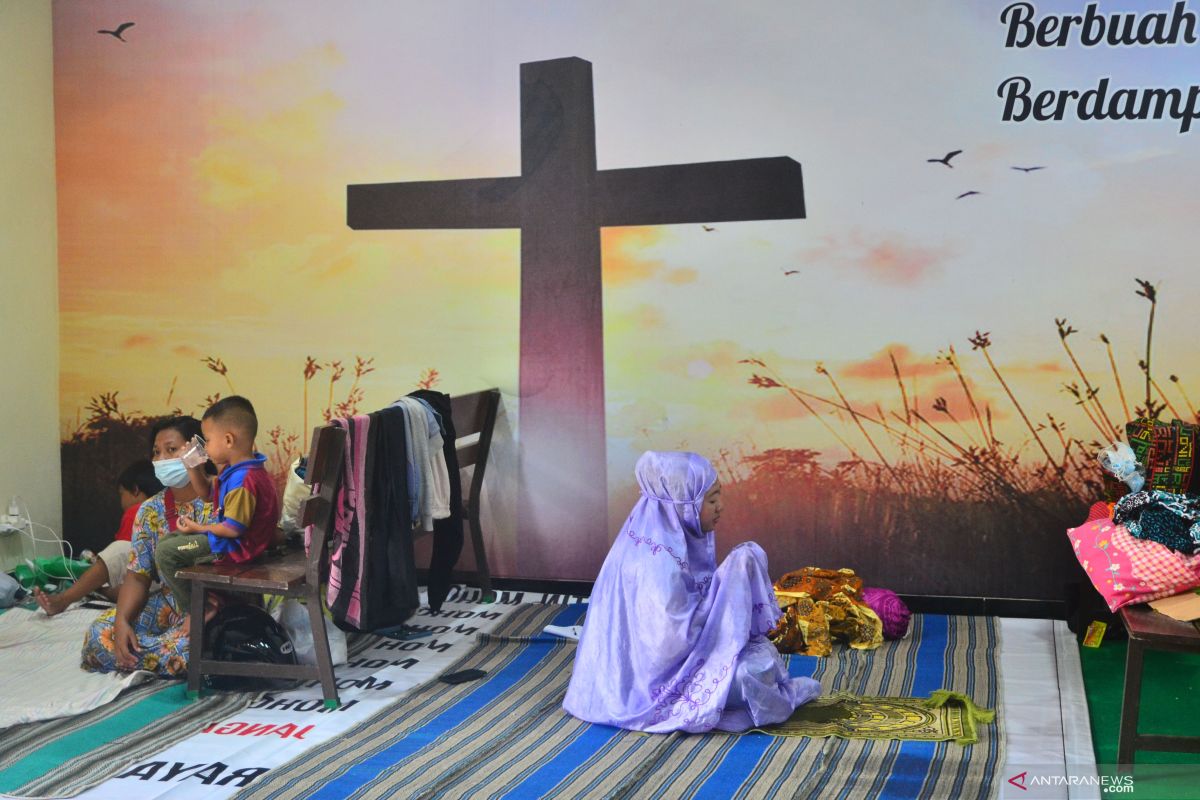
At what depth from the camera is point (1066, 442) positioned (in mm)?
4793

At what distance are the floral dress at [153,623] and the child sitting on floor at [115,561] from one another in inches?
20.0

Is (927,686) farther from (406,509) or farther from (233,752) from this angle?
(233,752)

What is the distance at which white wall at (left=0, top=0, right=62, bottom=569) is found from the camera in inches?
215

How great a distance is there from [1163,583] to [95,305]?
4.49m

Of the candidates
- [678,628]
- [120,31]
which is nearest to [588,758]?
[678,628]

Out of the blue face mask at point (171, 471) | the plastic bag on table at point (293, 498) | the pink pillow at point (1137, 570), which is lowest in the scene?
the pink pillow at point (1137, 570)

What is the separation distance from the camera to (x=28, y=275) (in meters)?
5.59

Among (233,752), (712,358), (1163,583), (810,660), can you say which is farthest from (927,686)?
(233,752)

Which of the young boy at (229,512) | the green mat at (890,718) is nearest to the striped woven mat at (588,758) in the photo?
the green mat at (890,718)

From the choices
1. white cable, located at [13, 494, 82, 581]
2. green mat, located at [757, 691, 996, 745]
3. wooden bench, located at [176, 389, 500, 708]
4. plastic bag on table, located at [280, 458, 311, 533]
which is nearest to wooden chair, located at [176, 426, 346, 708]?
wooden bench, located at [176, 389, 500, 708]

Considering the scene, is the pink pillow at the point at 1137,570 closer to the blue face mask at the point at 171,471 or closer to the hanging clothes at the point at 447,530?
the hanging clothes at the point at 447,530

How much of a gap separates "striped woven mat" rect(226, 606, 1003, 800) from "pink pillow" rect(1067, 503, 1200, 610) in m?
0.50

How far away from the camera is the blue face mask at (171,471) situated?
4301 millimetres

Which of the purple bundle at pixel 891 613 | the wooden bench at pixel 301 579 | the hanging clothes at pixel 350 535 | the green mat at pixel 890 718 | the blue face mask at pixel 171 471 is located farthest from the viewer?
the purple bundle at pixel 891 613
